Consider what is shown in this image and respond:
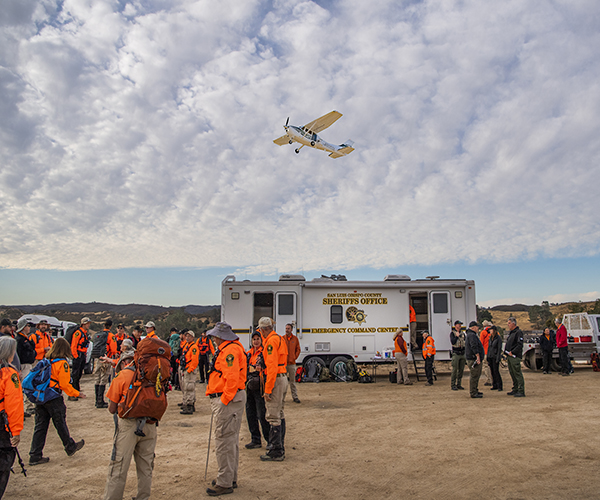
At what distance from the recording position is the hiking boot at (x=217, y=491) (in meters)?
4.50

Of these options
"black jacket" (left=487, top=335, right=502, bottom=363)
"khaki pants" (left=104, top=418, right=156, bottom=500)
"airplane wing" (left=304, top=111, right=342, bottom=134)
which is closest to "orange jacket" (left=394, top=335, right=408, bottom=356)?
"black jacket" (left=487, top=335, right=502, bottom=363)

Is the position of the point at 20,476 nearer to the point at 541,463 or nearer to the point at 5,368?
the point at 5,368

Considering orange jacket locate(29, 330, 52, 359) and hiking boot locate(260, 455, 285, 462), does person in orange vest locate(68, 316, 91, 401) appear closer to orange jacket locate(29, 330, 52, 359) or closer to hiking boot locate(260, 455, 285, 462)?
orange jacket locate(29, 330, 52, 359)

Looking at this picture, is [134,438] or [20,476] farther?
[20,476]

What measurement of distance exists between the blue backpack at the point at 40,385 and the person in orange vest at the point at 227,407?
2.28 metres

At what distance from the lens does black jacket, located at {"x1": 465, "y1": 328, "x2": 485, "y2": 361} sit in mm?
10099

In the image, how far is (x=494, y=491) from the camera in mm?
4574

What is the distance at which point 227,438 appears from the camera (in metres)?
4.58

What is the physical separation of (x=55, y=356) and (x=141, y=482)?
94.1 inches

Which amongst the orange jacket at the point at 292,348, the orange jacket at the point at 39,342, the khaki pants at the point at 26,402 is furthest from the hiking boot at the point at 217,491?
the orange jacket at the point at 39,342

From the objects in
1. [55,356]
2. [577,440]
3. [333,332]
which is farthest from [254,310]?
[577,440]

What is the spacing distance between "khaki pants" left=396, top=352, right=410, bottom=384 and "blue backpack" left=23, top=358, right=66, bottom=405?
9.07m

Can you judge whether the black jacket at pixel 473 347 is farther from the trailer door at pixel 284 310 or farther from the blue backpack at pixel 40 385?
the blue backpack at pixel 40 385

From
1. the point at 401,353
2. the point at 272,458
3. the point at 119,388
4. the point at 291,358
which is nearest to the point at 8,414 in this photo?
the point at 119,388
